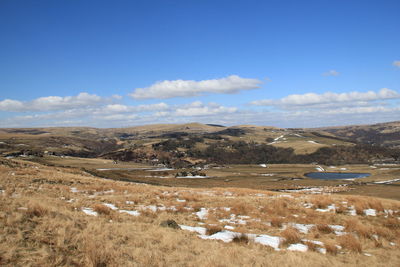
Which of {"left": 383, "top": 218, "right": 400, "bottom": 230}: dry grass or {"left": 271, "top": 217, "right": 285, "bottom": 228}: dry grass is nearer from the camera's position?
{"left": 271, "top": 217, "right": 285, "bottom": 228}: dry grass

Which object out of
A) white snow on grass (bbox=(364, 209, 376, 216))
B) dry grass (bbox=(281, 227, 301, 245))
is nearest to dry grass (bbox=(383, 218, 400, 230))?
white snow on grass (bbox=(364, 209, 376, 216))

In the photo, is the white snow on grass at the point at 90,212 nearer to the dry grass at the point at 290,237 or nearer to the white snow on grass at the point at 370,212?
the dry grass at the point at 290,237

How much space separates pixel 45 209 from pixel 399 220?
1864 centimetres

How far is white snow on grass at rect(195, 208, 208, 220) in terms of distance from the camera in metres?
16.6

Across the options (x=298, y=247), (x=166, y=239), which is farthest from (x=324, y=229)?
(x=166, y=239)

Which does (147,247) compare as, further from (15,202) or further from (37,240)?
(15,202)

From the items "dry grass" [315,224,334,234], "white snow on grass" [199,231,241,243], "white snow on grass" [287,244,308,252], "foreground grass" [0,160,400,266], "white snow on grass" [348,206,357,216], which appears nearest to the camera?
"foreground grass" [0,160,400,266]

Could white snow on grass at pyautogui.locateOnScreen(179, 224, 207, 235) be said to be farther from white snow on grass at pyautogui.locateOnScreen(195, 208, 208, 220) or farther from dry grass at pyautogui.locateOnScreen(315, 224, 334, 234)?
dry grass at pyautogui.locateOnScreen(315, 224, 334, 234)

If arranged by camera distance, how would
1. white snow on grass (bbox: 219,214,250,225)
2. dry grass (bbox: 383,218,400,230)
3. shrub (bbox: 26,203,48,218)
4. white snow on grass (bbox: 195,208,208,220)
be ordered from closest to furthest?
1. shrub (bbox: 26,203,48,218)
2. dry grass (bbox: 383,218,400,230)
3. white snow on grass (bbox: 219,214,250,225)
4. white snow on grass (bbox: 195,208,208,220)

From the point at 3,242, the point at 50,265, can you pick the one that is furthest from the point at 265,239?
the point at 3,242

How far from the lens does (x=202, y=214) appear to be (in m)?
17.5

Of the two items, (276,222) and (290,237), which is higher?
(290,237)

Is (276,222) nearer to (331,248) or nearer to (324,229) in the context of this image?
(324,229)

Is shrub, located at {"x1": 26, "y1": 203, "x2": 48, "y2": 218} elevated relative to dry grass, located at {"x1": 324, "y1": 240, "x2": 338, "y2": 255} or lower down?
elevated
